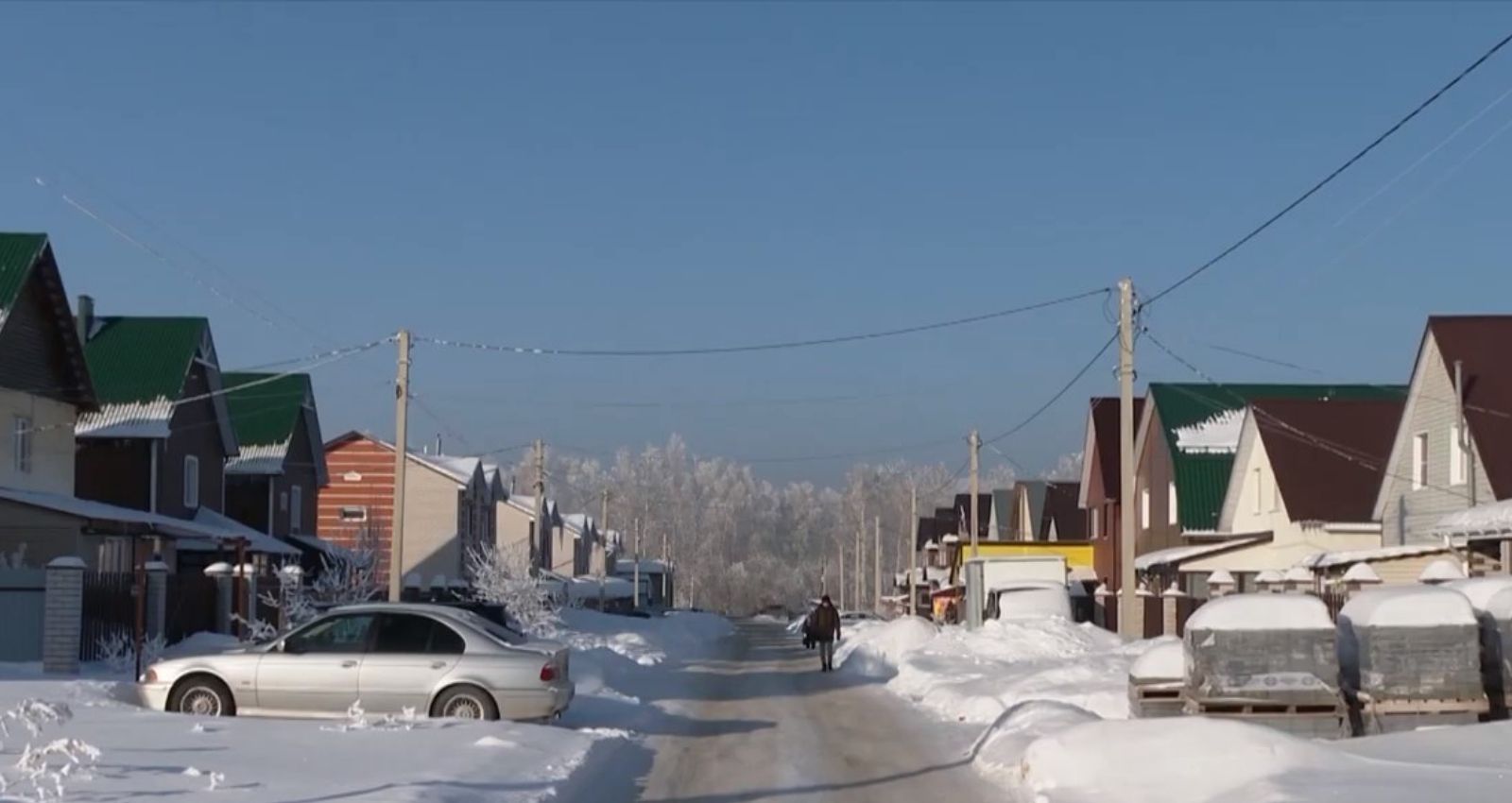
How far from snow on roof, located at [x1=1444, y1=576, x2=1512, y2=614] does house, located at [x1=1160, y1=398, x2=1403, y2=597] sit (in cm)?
2480

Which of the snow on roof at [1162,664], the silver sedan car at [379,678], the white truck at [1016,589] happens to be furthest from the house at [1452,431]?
the silver sedan car at [379,678]

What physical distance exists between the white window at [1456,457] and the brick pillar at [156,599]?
25.4 metres

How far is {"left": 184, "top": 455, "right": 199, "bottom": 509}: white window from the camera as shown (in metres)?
47.6

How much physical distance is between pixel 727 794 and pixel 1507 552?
19.5m

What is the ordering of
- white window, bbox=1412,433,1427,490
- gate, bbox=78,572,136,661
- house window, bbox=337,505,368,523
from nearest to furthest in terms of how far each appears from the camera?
1. gate, bbox=78,572,136,661
2. white window, bbox=1412,433,1427,490
3. house window, bbox=337,505,368,523

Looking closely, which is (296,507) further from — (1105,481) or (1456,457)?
(1456,457)

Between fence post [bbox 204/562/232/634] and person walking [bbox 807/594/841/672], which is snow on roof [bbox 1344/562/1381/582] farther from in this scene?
fence post [bbox 204/562/232/634]

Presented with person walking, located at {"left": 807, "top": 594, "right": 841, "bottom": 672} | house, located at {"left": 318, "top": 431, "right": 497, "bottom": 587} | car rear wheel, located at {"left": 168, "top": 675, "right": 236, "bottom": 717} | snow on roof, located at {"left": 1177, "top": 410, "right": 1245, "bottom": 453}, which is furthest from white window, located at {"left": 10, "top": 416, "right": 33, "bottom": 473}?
snow on roof, located at {"left": 1177, "top": 410, "right": 1245, "bottom": 453}

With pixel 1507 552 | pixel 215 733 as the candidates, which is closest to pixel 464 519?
pixel 1507 552

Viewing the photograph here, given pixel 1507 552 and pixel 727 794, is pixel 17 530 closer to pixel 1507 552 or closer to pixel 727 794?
pixel 727 794

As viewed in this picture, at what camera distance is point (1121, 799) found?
46.3 ft

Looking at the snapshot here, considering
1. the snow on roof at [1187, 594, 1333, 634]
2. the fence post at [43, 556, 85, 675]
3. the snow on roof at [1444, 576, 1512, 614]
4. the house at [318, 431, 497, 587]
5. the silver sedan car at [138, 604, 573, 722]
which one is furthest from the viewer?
the house at [318, 431, 497, 587]

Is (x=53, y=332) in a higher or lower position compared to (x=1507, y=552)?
higher

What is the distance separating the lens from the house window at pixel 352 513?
238 feet
